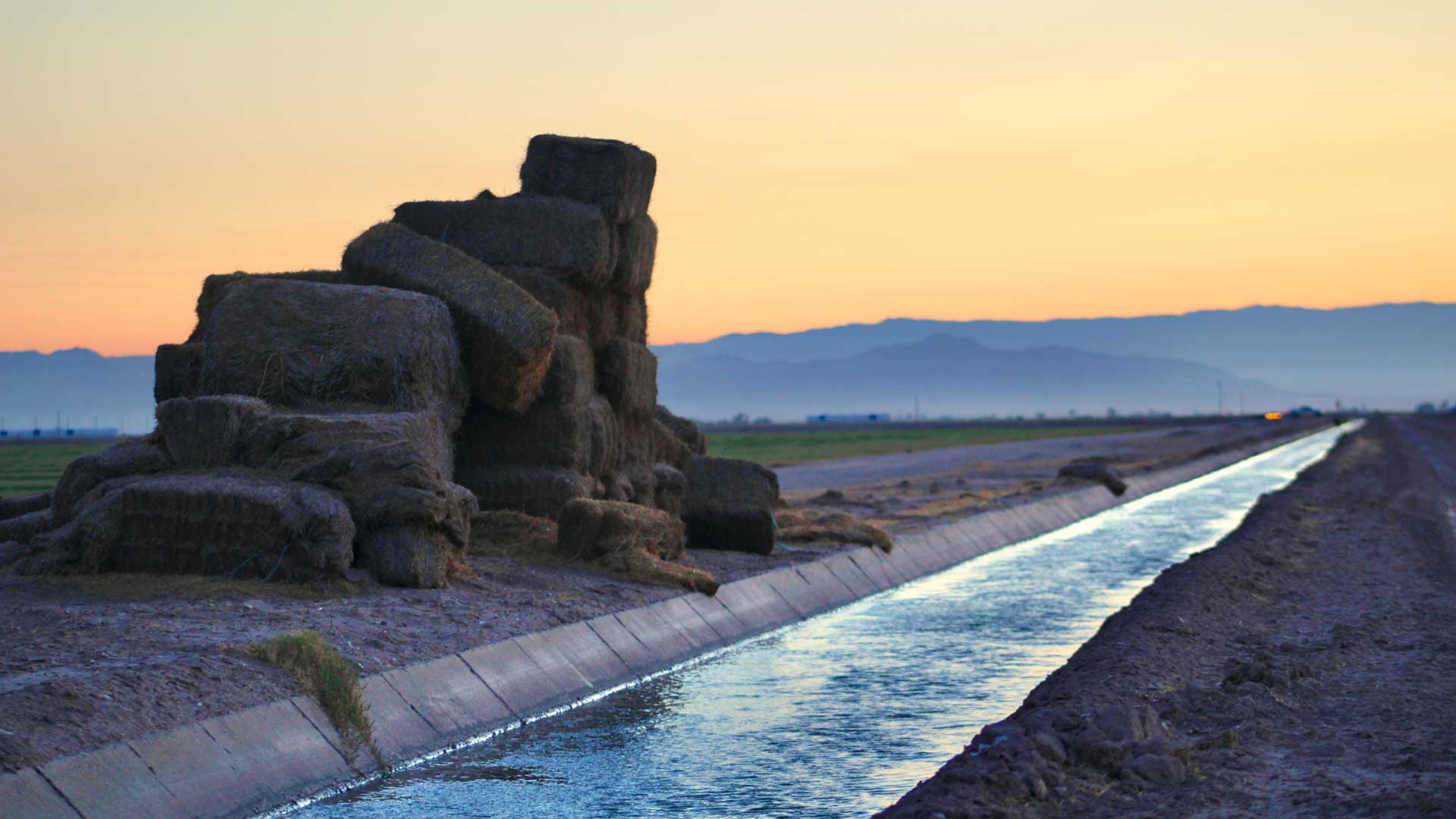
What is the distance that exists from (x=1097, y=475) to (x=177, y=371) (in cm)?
3774

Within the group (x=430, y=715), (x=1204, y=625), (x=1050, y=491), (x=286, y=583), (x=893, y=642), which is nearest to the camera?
(x=430, y=715)

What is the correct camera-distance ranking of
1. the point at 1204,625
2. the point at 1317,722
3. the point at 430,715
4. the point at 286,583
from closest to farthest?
the point at 1317,722
the point at 430,715
the point at 286,583
the point at 1204,625

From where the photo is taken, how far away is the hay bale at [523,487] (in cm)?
1955

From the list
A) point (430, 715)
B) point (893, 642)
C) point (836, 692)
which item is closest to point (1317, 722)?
point (836, 692)

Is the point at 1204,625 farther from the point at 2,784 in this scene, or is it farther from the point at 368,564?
the point at 2,784

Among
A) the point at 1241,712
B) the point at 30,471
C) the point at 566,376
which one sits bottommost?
the point at 1241,712

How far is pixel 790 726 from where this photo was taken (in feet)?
40.1

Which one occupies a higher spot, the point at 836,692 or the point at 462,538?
the point at 462,538

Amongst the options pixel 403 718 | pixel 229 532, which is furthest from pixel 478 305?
pixel 403 718

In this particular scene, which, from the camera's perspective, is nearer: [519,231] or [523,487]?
[523,487]

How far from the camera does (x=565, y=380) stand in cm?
1962

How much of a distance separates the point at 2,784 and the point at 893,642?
35.8ft

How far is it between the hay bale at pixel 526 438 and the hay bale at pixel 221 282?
2.33 metres

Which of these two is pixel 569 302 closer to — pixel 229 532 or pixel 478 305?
pixel 478 305
